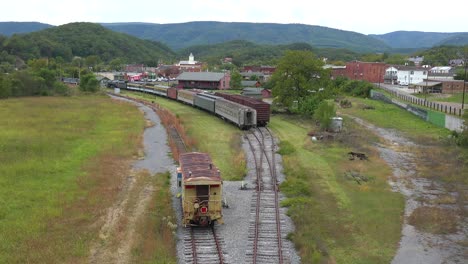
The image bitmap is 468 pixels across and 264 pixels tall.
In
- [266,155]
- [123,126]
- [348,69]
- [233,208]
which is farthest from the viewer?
[348,69]

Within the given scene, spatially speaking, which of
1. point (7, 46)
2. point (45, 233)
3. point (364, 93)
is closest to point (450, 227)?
point (45, 233)

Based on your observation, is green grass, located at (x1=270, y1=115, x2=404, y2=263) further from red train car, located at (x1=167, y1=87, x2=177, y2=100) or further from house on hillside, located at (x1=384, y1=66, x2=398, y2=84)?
house on hillside, located at (x1=384, y1=66, x2=398, y2=84)

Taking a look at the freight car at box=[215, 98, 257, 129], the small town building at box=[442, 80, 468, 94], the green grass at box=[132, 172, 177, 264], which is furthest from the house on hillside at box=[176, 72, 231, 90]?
the green grass at box=[132, 172, 177, 264]

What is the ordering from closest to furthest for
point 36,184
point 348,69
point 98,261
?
point 98,261 → point 36,184 → point 348,69

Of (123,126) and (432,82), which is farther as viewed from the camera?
(432,82)

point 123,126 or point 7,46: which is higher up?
point 7,46

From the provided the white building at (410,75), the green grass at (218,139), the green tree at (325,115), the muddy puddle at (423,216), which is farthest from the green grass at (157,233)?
the white building at (410,75)

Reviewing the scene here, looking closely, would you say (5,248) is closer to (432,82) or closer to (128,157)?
(128,157)
